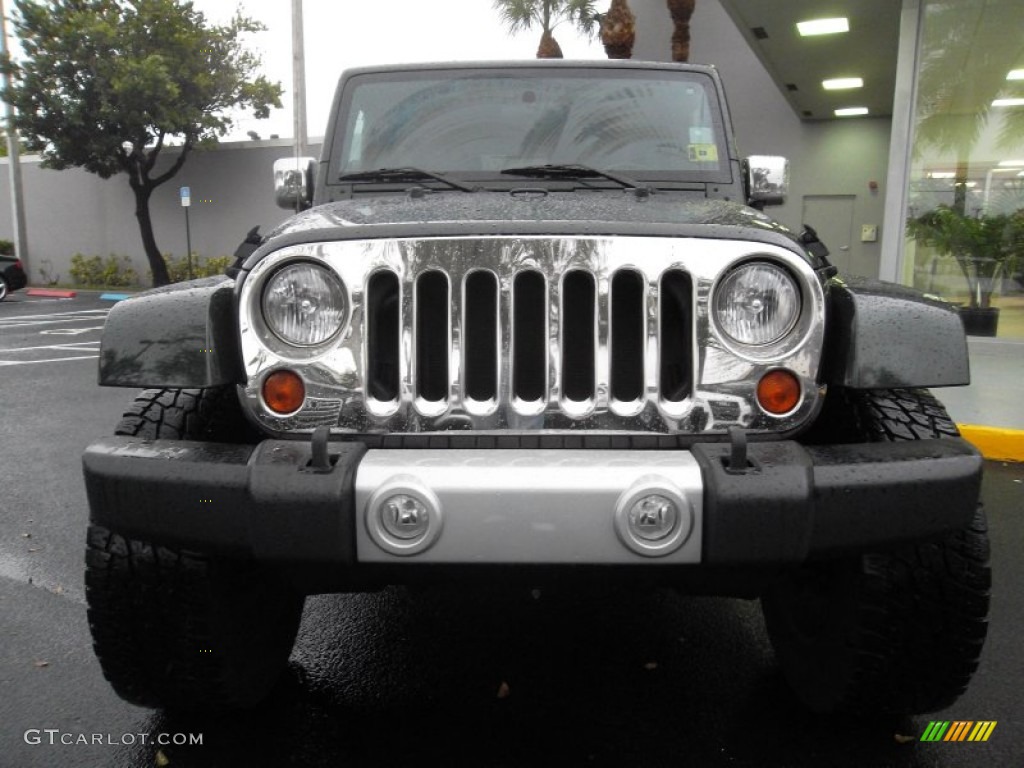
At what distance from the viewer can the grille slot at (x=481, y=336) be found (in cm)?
208

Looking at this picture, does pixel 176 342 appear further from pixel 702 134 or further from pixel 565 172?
pixel 702 134

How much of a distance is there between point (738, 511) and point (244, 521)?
1004mm

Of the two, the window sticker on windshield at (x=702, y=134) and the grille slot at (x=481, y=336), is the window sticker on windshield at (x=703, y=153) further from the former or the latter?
the grille slot at (x=481, y=336)

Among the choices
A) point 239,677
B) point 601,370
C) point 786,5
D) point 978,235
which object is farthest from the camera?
point 786,5

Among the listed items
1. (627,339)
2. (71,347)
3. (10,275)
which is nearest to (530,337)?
(627,339)

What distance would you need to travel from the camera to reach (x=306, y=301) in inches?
80.4

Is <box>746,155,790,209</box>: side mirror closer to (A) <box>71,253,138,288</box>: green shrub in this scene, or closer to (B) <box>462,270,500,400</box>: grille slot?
(B) <box>462,270,500,400</box>: grille slot

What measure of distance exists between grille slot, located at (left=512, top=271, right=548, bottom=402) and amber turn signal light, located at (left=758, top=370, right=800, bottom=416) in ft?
1.66

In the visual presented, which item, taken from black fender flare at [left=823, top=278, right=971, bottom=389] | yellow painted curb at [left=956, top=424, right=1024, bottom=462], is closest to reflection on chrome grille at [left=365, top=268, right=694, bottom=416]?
black fender flare at [left=823, top=278, right=971, bottom=389]

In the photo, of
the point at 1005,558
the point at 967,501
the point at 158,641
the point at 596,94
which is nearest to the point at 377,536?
the point at 158,641

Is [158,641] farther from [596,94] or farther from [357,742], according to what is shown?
[596,94]

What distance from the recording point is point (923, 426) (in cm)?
211

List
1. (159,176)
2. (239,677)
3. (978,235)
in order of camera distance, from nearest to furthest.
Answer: (239,677) < (978,235) < (159,176)

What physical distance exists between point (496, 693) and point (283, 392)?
117cm
